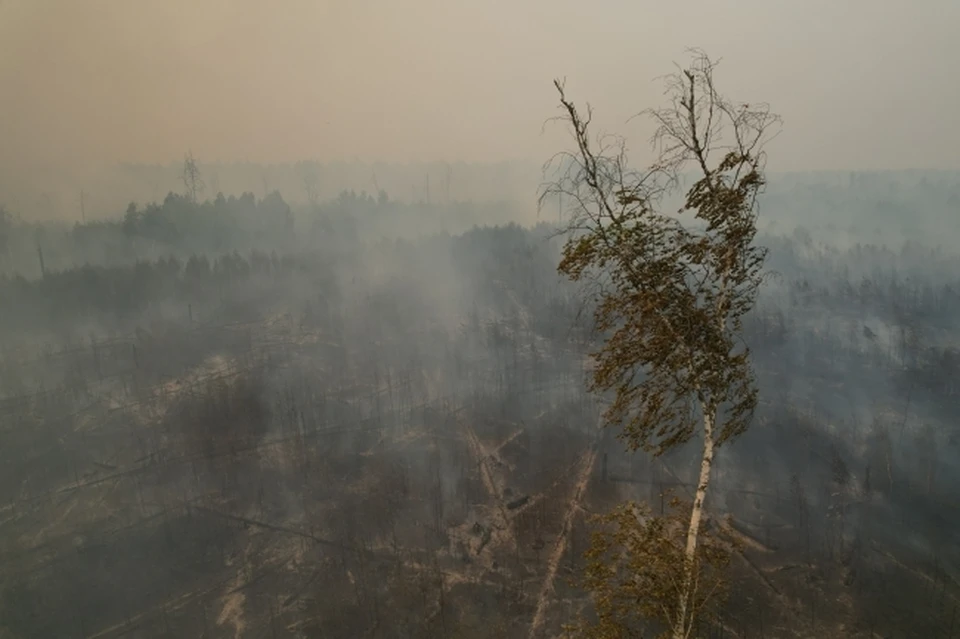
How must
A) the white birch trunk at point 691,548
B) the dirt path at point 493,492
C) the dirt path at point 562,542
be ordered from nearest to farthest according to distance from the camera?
1. the white birch trunk at point 691,548
2. the dirt path at point 562,542
3. the dirt path at point 493,492

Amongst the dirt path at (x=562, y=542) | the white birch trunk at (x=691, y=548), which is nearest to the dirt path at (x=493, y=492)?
the dirt path at (x=562, y=542)

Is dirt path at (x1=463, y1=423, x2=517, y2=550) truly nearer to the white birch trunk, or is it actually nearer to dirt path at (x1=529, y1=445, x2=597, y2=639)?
dirt path at (x1=529, y1=445, x2=597, y2=639)

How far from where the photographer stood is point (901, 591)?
31109 mm

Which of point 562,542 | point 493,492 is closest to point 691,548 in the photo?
point 562,542

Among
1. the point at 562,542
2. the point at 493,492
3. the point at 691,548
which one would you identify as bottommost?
the point at 562,542

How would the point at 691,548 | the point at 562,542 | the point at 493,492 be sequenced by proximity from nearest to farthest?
1. the point at 691,548
2. the point at 562,542
3. the point at 493,492

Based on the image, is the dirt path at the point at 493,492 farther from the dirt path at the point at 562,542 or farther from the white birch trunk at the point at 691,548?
the white birch trunk at the point at 691,548

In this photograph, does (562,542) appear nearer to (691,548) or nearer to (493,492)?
(493,492)

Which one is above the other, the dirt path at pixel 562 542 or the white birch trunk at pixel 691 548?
the white birch trunk at pixel 691 548

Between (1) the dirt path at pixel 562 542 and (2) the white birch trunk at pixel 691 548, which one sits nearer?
(2) the white birch trunk at pixel 691 548

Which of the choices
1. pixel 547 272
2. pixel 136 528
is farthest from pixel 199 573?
pixel 547 272

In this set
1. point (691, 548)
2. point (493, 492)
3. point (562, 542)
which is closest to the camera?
point (691, 548)

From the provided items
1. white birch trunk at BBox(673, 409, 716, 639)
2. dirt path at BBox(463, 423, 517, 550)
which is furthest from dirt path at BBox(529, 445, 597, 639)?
white birch trunk at BBox(673, 409, 716, 639)

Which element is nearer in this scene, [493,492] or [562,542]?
[562,542]
